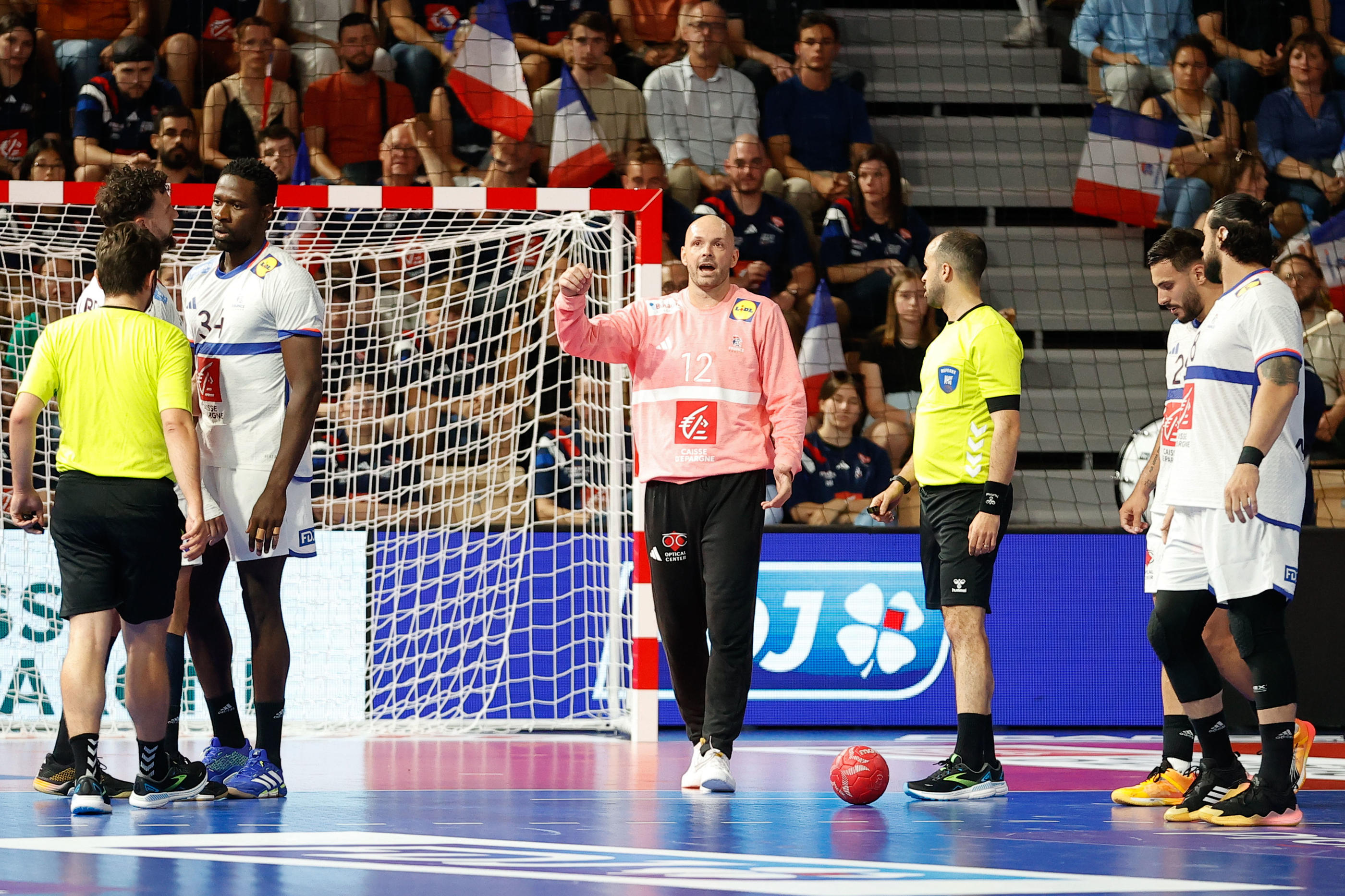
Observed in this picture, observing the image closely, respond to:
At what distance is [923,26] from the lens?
1311 cm

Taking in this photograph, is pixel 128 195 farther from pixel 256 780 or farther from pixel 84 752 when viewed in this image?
pixel 256 780

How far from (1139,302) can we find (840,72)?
9.94ft

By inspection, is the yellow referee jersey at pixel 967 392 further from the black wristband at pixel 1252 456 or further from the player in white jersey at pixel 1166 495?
the black wristband at pixel 1252 456

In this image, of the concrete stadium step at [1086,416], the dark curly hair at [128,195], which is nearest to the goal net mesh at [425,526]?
the dark curly hair at [128,195]

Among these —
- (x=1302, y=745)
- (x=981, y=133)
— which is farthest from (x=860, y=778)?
(x=981, y=133)

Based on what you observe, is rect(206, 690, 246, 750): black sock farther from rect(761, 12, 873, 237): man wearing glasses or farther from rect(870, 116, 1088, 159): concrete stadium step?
rect(870, 116, 1088, 159): concrete stadium step

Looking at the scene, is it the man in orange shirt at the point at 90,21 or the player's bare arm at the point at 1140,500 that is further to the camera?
the man in orange shirt at the point at 90,21

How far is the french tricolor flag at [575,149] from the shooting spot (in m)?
10.9

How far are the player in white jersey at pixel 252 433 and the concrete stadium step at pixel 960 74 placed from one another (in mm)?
8192

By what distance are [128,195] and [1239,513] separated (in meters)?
3.81

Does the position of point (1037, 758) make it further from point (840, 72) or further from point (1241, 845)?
point (840, 72)

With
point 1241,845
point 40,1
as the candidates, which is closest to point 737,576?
point 1241,845

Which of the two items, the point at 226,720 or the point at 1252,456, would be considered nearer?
the point at 1252,456

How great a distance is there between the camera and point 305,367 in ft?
17.0
